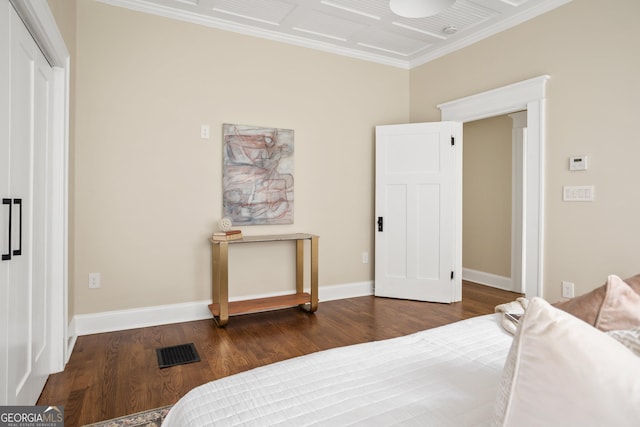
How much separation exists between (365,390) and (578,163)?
302cm

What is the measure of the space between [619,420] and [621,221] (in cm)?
289

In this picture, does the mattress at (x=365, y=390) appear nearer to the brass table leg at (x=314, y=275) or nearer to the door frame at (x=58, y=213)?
the door frame at (x=58, y=213)

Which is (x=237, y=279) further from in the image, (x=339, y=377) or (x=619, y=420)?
(x=619, y=420)

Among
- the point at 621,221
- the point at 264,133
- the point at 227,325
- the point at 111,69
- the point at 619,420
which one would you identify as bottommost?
the point at 227,325

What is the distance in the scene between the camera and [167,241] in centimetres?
338

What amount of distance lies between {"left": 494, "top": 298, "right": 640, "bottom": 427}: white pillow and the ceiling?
3.33 meters

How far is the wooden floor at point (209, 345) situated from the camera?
208 cm

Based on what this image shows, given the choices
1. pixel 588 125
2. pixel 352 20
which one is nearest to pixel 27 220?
pixel 352 20

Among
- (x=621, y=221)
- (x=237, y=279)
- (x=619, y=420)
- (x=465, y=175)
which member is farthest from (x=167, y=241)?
(x=465, y=175)

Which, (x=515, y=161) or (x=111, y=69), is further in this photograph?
(x=515, y=161)

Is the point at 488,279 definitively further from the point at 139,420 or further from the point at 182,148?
the point at 139,420

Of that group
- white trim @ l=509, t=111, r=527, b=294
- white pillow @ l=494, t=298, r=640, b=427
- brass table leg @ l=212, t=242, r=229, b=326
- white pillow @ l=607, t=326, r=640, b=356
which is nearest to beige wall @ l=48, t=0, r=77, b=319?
brass table leg @ l=212, t=242, r=229, b=326

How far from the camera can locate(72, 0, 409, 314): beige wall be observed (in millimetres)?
3111

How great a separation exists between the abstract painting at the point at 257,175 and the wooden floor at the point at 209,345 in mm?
1034
